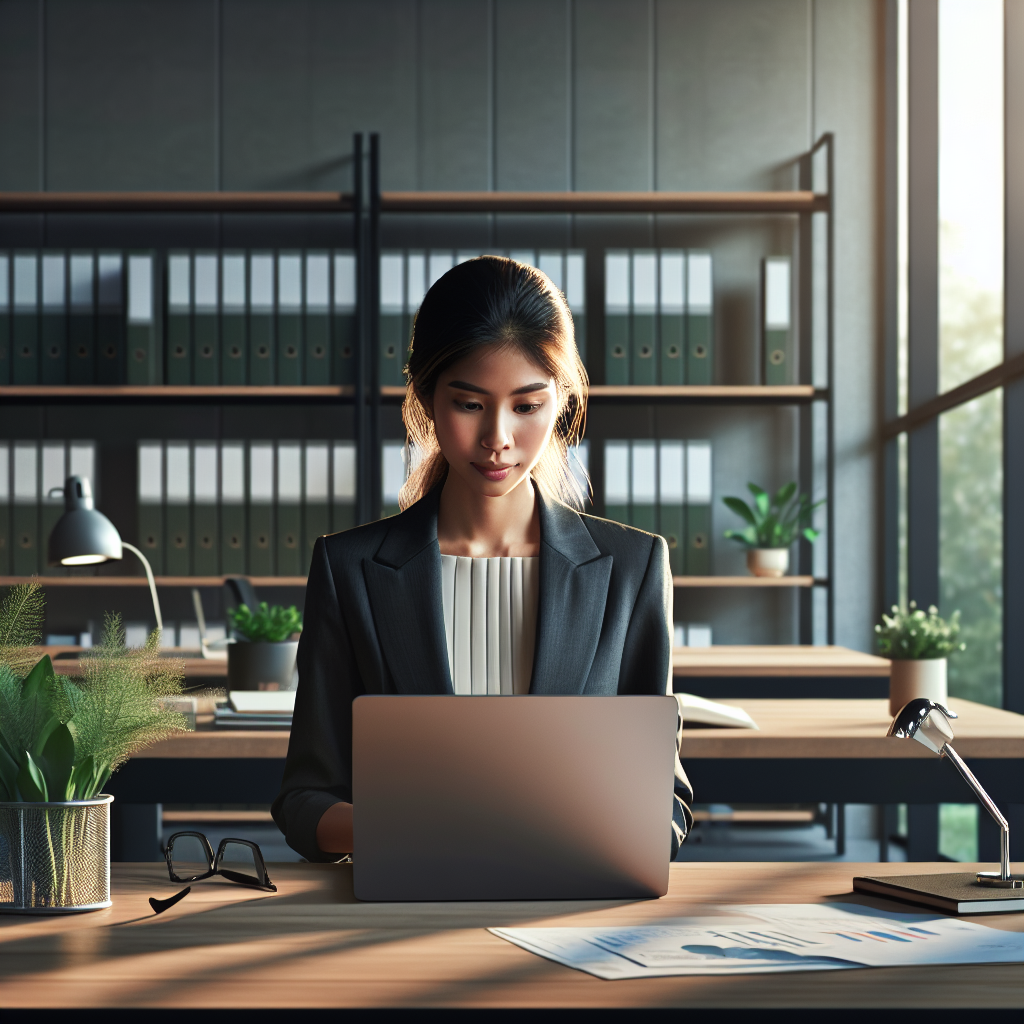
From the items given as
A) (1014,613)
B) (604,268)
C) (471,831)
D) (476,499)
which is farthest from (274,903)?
(604,268)

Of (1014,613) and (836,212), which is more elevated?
(836,212)

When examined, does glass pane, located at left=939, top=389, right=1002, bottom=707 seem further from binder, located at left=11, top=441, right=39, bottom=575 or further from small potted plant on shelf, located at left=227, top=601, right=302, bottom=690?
binder, located at left=11, top=441, right=39, bottom=575

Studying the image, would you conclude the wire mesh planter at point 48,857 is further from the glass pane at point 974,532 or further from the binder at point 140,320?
the binder at point 140,320

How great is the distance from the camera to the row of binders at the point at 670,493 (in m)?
3.81

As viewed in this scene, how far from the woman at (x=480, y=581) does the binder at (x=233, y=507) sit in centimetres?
254

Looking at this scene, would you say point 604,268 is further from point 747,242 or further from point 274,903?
point 274,903

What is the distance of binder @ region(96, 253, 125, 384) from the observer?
Result: 147 inches

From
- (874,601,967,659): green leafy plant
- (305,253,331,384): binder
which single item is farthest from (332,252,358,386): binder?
(874,601,967,659): green leafy plant

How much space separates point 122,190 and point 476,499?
332cm

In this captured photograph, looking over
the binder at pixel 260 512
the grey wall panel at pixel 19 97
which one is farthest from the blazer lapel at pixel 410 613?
the grey wall panel at pixel 19 97

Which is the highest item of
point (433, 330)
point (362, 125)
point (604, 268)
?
point (362, 125)

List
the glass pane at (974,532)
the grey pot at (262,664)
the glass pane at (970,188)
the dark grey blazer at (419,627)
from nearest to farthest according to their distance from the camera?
the dark grey blazer at (419,627)
the grey pot at (262,664)
the glass pane at (970,188)
the glass pane at (974,532)

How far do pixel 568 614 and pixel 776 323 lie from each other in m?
2.90

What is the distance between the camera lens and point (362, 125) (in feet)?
13.5
